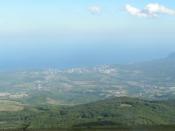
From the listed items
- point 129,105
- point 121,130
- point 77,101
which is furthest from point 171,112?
point 121,130

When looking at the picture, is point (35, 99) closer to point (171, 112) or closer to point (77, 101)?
point (77, 101)

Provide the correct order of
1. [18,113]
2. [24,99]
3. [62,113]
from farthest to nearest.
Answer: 1. [24,99]
2. [18,113]
3. [62,113]

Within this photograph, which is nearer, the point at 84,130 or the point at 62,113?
the point at 84,130

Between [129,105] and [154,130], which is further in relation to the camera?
[129,105]

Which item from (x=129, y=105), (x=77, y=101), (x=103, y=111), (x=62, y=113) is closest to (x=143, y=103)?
(x=129, y=105)

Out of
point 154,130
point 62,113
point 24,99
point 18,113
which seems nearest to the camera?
point 154,130

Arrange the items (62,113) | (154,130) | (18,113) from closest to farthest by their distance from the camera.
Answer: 1. (154,130)
2. (62,113)
3. (18,113)

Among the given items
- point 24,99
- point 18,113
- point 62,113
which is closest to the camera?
point 62,113

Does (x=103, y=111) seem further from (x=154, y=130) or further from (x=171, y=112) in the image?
(x=154, y=130)
